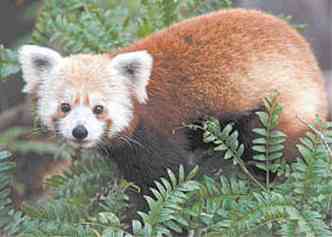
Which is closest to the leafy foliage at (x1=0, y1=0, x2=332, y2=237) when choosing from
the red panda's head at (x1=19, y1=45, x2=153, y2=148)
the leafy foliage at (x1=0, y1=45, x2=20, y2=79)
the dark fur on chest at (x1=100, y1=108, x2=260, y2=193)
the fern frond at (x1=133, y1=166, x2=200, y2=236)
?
the fern frond at (x1=133, y1=166, x2=200, y2=236)

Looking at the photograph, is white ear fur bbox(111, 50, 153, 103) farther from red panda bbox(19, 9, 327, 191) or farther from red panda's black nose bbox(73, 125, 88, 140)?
red panda's black nose bbox(73, 125, 88, 140)

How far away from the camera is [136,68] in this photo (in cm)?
494

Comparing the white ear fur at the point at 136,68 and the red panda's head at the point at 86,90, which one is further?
the white ear fur at the point at 136,68

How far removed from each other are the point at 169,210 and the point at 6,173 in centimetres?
106

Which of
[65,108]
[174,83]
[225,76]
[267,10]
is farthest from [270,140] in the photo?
[267,10]

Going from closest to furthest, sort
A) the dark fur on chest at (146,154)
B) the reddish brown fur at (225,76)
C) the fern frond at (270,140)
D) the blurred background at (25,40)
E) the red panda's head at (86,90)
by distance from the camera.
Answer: the fern frond at (270,140) → the red panda's head at (86,90) → the dark fur on chest at (146,154) → the reddish brown fur at (225,76) → the blurred background at (25,40)

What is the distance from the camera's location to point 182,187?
4.43 metres

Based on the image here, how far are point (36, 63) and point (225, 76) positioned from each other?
1083 millimetres

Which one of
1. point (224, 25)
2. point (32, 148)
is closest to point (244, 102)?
point (224, 25)

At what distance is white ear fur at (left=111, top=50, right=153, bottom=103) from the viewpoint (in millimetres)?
4918

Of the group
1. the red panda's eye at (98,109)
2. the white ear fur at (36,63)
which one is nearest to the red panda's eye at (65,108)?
the red panda's eye at (98,109)

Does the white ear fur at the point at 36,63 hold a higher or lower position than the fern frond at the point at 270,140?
higher

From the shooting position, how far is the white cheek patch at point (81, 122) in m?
4.67

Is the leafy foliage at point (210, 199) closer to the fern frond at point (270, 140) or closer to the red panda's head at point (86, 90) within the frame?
the fern frond at point (270, 140)
